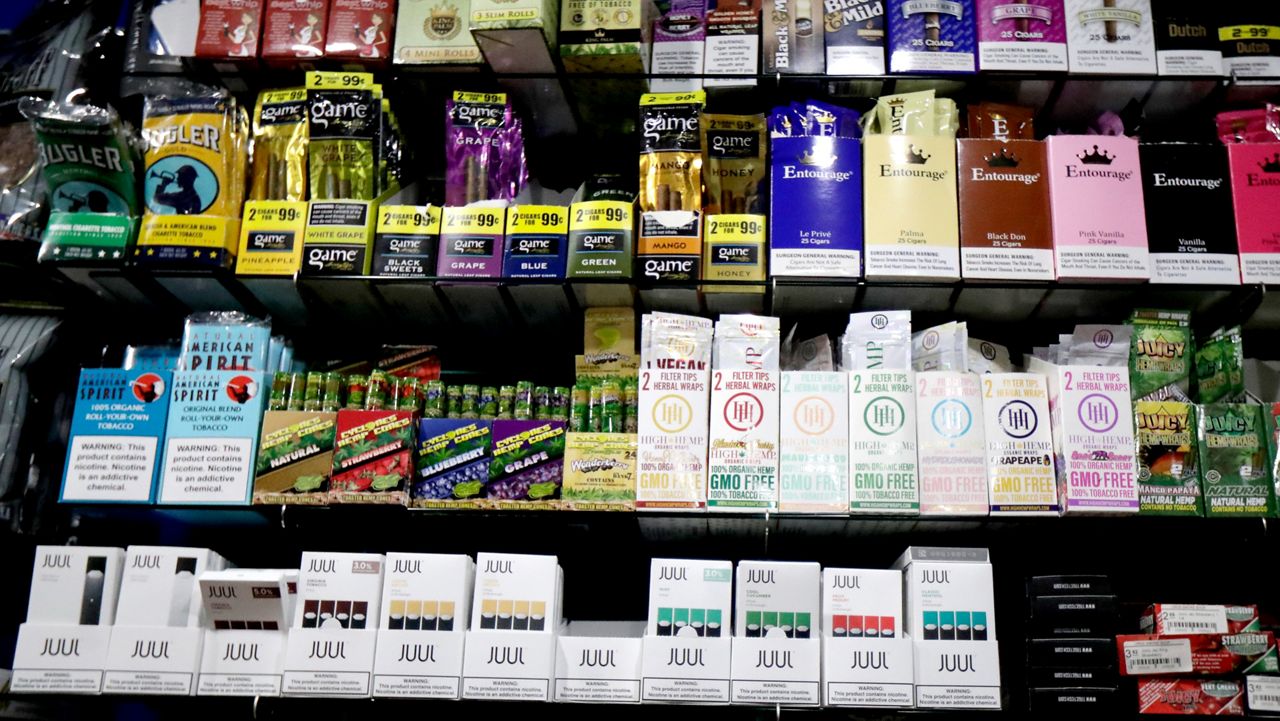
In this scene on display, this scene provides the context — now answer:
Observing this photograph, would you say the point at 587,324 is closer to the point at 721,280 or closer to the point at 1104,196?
the point at 721,280

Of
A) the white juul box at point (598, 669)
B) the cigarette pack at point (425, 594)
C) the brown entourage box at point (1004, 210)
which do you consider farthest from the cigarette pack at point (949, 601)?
the cigarette pack at point (425, 594)

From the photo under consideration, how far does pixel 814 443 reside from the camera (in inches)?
99.3

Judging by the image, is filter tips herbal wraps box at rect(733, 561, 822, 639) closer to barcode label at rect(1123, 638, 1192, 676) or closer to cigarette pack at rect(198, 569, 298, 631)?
barcode label at rect(1123, 638, 1192, 676)

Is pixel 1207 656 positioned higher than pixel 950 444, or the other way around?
Answer: pixel 950 444

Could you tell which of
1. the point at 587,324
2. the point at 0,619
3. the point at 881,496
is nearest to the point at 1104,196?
the point at 881,496

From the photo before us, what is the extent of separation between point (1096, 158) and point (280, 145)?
2.16m

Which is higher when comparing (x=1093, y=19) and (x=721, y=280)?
(x=1093, y=19)

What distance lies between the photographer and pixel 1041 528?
2574 millimetres

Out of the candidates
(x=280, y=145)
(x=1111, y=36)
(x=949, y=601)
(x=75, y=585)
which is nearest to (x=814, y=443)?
(x=949, y=601)

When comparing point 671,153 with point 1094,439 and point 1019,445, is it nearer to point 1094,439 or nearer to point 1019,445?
point 1019,445

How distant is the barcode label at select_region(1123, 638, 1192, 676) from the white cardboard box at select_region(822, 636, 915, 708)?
0.53 m

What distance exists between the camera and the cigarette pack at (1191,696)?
2379mm

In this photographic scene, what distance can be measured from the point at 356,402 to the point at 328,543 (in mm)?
540

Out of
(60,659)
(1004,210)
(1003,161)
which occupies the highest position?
(1003,161)
